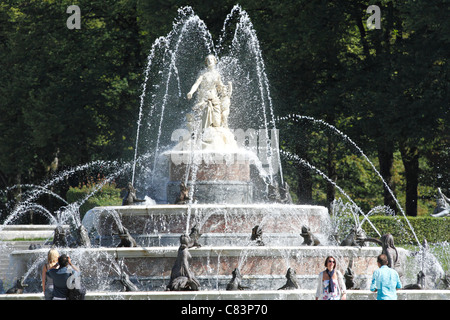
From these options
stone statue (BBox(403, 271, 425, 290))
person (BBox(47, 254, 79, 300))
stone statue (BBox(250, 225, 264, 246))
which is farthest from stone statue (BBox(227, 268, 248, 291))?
person (BBox(47, 254, 79, 300))

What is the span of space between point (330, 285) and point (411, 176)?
23.0 m

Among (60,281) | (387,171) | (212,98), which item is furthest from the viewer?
(387,171)

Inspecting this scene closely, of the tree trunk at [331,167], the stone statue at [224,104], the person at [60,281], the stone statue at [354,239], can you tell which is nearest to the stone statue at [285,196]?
the stone statue at [224,104]

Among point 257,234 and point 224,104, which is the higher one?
point 224,104

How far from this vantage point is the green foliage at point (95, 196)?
3131 cm

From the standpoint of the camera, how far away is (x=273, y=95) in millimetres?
30703

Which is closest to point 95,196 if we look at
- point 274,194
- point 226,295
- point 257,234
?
point 274,194

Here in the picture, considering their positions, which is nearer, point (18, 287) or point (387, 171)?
point (18, 287)

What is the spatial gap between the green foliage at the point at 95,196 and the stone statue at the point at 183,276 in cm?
1834

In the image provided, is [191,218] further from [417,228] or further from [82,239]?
[417,228]

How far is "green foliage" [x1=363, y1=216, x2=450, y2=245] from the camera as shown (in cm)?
2475

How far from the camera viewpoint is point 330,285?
30.5 ft

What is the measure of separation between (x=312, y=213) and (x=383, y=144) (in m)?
12.5

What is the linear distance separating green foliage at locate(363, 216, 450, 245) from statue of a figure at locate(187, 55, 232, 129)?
6558 mm
